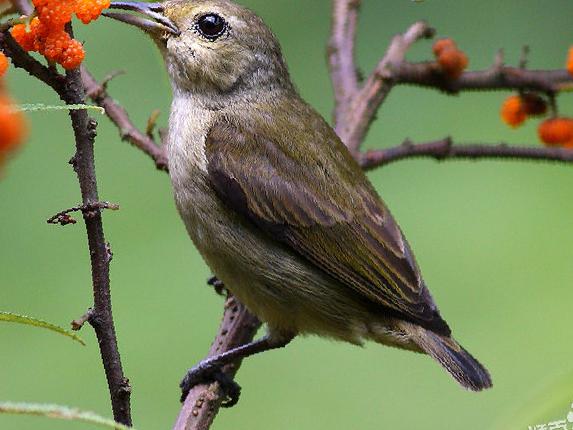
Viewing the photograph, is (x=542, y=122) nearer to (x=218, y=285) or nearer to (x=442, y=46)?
(x=442, y=46)

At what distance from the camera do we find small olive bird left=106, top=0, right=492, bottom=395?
269 centimetres

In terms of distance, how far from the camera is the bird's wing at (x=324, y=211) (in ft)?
8.87

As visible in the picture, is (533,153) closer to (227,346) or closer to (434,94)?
(227,346)

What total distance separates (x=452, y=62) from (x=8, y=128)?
208cm

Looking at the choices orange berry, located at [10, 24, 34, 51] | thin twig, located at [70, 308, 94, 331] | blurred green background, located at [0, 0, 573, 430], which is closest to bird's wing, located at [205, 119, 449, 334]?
blurred green background, located at [0, 0, 573, 430]

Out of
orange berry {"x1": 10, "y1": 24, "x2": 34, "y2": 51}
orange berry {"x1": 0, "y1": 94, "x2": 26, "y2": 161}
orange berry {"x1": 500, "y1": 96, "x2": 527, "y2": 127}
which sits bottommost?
orange berry {"x1": 0, "y1": 94, "x2": 26, "y2": 161}

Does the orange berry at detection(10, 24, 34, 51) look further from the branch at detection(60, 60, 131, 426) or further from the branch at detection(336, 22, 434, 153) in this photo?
the branch at detection(336, 22, 434, 153)

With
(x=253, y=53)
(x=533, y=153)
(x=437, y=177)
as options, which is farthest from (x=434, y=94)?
(x=533, y=153)

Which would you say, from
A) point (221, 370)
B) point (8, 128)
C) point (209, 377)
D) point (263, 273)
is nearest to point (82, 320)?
point (8, 128)

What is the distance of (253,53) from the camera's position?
3.10 metres

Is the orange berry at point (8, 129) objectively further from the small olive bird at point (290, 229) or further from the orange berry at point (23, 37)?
the small olive bird at point (290, 229)

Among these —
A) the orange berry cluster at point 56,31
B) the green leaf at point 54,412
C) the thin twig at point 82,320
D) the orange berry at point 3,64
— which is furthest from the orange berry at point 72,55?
the green leaf at point 54,412

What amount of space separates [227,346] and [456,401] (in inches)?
59.9

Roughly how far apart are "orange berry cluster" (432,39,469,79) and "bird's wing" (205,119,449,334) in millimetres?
379
